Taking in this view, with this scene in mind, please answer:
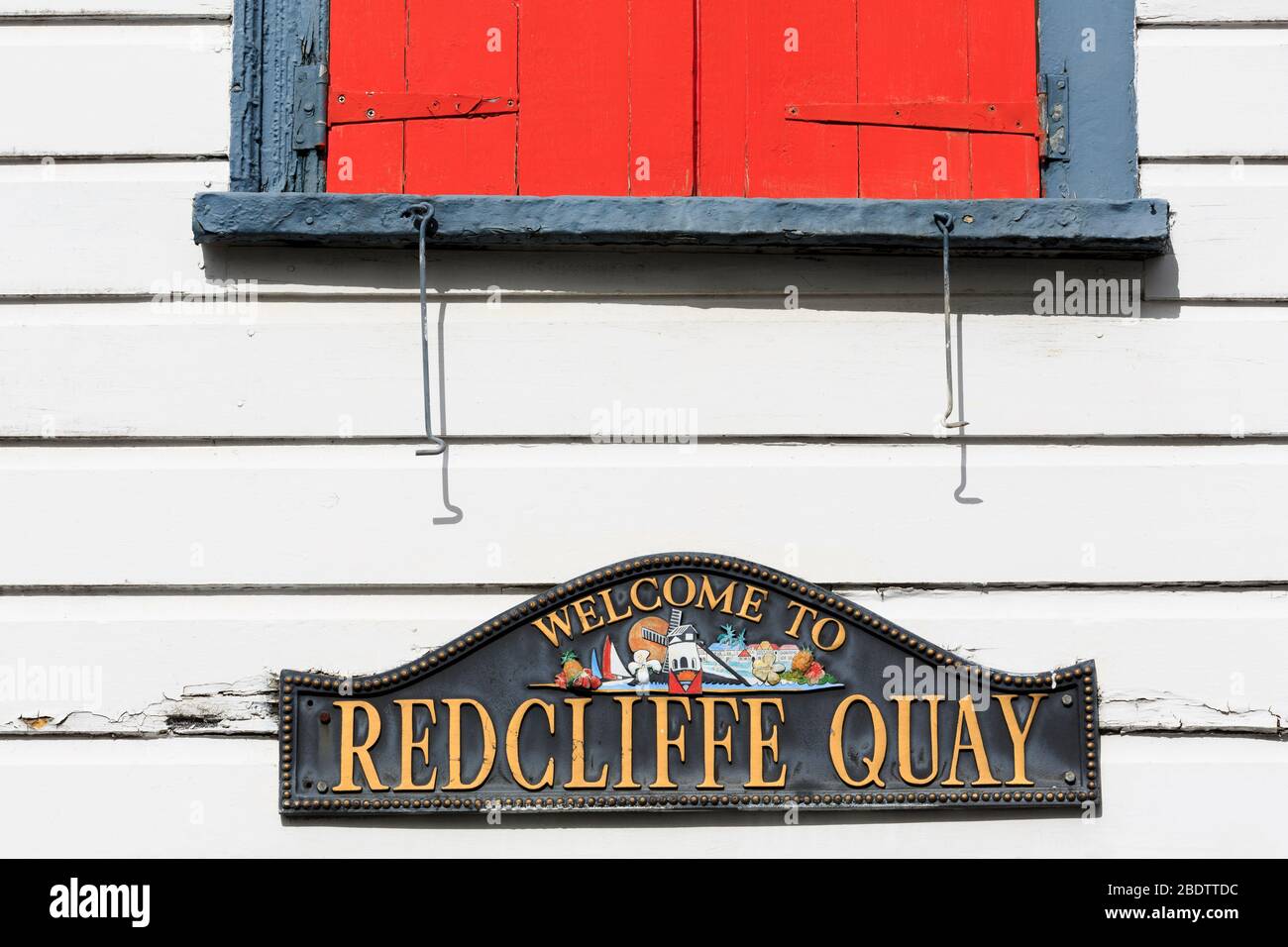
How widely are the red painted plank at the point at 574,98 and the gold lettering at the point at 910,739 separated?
5.25ft

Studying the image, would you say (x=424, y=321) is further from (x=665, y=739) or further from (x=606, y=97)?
(x=665, y=739)

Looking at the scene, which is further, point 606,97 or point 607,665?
point 606,97

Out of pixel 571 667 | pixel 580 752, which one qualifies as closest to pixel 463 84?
pixel 571 667

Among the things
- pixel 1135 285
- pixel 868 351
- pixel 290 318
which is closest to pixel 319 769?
pixel 290 318

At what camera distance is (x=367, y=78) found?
11.9 ft

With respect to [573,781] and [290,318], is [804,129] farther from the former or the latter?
[573,781]

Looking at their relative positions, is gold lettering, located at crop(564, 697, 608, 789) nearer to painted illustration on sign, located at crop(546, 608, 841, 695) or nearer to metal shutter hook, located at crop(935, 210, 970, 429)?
painted illustration on sign, located at crop(546, 608, 841, 695)

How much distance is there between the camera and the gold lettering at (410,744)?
330 cm

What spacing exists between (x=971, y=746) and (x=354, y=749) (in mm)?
1604

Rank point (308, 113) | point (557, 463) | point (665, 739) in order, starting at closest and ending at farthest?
point (665, 739) < point (557, 463) < point (308, 113)

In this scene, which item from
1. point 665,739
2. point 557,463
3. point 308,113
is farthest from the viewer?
point 308,113

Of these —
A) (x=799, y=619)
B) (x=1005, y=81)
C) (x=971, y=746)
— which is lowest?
(x=971, y=746)

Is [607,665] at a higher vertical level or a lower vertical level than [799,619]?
lower

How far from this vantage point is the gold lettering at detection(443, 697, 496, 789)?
3312mm
